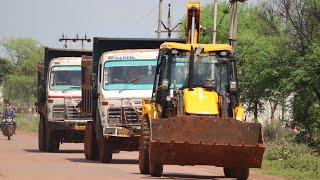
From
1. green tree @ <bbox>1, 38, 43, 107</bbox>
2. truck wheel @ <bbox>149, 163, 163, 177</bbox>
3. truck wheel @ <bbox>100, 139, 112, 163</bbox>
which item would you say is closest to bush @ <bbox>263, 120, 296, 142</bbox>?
truck wheel @ <bbox>100, 139, 112, 163</bbox>

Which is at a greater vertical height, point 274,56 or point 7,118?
point 274,56

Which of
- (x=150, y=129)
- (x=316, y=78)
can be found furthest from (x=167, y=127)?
(x=316, y=78)

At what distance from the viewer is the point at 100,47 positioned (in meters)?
25.2

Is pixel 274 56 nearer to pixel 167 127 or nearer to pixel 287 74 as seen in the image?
pixel 287 74

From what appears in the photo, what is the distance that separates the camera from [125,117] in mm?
23391

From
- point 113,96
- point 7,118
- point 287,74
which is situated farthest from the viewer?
point 7,118

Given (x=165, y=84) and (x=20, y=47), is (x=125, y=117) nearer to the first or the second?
(x=165, y=84)

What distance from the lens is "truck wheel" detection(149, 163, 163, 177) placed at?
1781 centimetres

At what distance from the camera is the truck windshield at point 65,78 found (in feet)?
97.6

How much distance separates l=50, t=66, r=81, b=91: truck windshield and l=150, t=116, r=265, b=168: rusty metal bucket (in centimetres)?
1291

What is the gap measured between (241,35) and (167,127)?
147ft

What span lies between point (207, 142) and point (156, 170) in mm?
1524

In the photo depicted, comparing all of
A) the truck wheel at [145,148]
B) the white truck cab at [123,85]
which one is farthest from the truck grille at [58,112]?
the truck wheel at [145,148]

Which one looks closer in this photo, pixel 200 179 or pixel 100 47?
pixel 200 179
